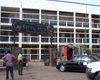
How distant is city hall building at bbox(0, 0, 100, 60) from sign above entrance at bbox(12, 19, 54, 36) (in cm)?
1360

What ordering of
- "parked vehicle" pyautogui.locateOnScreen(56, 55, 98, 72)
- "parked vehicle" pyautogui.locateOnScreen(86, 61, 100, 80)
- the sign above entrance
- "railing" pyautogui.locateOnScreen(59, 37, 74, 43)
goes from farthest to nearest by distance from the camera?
1. "railing" pyautogui.locateOnScreen(59, 37, 74, 43)
2. the sign above entrance
3. "parked vehicle" pyautogui.locateOnScreen(56, 55, 98, 72)
4. "parked vehicle" pyautogui.locateOnScreen(86, 61, 100, 80)

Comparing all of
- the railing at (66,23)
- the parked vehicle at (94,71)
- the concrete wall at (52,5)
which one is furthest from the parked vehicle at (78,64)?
the railing at (66,23)

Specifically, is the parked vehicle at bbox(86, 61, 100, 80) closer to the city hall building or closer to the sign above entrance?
the sign above entrance

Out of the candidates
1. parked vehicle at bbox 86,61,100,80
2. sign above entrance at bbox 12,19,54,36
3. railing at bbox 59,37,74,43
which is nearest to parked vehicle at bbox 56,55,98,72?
sign above entrance at bbox 12,19,54,36

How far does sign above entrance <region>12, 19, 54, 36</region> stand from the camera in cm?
2544

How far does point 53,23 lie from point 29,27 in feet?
74.8

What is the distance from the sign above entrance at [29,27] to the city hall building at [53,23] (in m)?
13.6

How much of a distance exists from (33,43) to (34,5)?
6977 mm

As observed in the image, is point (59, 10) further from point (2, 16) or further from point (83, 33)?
point (2, 16)

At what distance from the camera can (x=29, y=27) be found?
1084 inches

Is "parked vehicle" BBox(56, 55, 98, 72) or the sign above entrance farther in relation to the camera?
the sign above entrance

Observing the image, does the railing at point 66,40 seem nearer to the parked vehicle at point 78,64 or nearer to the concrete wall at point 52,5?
the concrete wall at point 52,5

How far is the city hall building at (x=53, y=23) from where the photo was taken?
46.8 meters

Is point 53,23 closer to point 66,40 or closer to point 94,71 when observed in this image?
point 66,40
